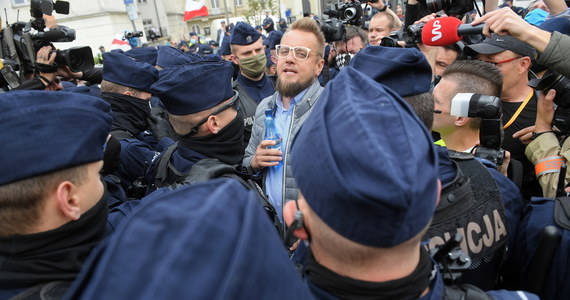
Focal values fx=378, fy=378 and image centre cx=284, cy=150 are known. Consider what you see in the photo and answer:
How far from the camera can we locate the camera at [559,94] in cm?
199

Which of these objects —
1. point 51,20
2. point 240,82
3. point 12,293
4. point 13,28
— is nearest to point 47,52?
point 13,28

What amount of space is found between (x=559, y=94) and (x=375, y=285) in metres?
1.77

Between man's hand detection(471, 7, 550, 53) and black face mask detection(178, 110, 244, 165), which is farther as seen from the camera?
black face mask detection(178, 110, 244, 165)

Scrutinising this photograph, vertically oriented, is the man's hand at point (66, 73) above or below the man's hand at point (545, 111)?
above

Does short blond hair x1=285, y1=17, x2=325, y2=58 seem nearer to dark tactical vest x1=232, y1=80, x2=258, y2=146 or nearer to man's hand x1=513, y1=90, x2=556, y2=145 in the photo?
dark tactical vest x1=232, y1=80, x2=258, y2=146

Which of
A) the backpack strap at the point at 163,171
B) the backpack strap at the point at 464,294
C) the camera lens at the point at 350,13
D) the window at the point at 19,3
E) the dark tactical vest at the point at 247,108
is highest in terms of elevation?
the window at the point at 19,3

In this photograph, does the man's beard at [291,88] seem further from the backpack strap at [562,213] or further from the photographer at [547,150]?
the backpack strap at [562,213]

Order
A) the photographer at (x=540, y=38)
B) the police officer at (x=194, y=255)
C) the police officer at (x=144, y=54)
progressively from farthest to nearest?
the police officer at (x=144, y=54) < the photographer at (x=540, y=38) < the police officer at (x=194, y=255)

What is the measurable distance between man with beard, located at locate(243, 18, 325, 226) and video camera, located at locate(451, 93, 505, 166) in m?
1.01

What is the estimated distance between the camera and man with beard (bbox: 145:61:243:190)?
2.28m

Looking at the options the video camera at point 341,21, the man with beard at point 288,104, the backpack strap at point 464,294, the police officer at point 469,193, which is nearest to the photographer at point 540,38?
the police officer at point 469,193

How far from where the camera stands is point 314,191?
93 cm

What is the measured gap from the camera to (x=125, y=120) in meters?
3.35

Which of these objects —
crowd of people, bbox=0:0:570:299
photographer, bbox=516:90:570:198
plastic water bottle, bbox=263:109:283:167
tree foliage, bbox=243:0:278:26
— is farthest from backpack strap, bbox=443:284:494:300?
tree foliage, bbox=243:0:278:26
